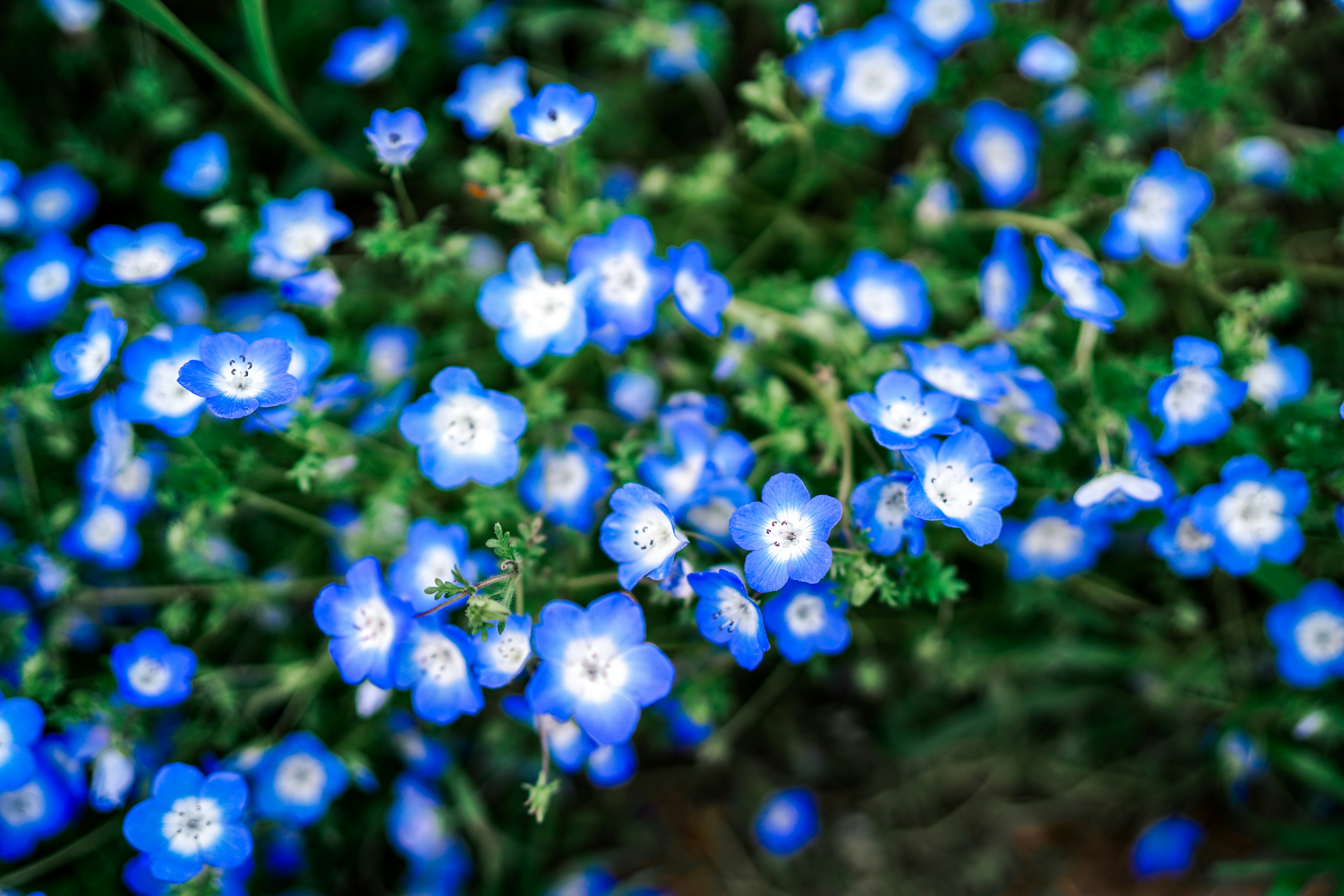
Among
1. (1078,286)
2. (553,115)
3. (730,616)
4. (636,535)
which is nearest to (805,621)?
(730,616)

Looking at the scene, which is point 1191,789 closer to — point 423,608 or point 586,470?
point 586,470

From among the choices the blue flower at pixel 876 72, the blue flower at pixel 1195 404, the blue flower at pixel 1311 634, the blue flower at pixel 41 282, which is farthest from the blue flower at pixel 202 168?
the blue flower at pixel 1311 634

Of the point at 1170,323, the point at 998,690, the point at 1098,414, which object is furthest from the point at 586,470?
the point at 1170,323

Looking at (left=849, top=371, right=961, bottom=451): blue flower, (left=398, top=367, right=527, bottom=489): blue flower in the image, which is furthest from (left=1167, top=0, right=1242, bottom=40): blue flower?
(left=398, top=367, right=527, bottom=489): blue flower

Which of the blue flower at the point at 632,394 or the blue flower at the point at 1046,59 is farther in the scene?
the blue flower at the point at 1046,59

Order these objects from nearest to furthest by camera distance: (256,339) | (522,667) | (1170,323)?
(522,667) → (256,339) → (1170,323)

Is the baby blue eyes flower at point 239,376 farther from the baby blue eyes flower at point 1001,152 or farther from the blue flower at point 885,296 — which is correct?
the baby blue eyes flower at point 1001,152
